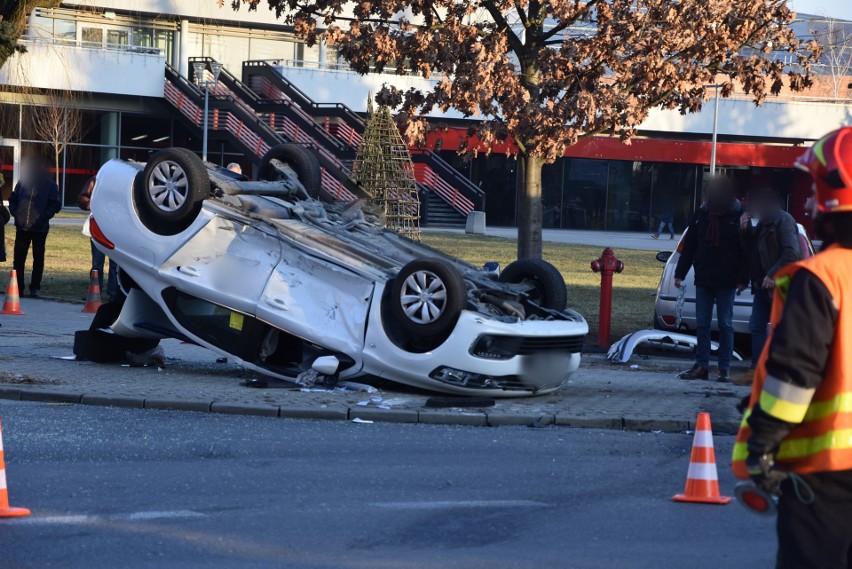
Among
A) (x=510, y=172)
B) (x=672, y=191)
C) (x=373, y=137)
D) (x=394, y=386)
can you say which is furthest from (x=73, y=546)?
(x=672, y=191)

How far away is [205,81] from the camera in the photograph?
47.5m

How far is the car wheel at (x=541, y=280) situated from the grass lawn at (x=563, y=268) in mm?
4934

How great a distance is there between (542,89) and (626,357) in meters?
3.34

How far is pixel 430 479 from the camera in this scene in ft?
22.7

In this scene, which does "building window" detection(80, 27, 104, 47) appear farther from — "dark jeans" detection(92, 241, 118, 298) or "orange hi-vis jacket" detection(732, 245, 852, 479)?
"orange hi-vis jacket" detection(732, 245, 852, 479)

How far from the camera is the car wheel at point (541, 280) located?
10.4 meters

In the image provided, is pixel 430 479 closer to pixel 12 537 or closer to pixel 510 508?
pixel 510 508

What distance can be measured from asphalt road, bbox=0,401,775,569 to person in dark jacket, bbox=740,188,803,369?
2.82 m

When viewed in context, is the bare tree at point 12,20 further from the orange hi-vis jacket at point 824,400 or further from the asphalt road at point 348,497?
the orange hi-vis jacket at point 824,400

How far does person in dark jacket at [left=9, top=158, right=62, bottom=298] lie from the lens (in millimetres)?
17281

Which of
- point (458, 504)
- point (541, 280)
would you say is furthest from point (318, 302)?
point (458, 504)

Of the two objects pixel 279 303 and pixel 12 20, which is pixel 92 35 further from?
pixel 279 303

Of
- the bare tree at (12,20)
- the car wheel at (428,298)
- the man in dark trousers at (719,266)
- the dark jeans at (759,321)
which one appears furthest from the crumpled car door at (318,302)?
the bare tree at (12,20)

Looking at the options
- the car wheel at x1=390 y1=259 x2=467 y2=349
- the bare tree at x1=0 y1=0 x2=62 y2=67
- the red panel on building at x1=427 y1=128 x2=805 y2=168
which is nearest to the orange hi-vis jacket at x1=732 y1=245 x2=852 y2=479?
the car wheel at x1=390 y1=259 x2=467 y2=349
